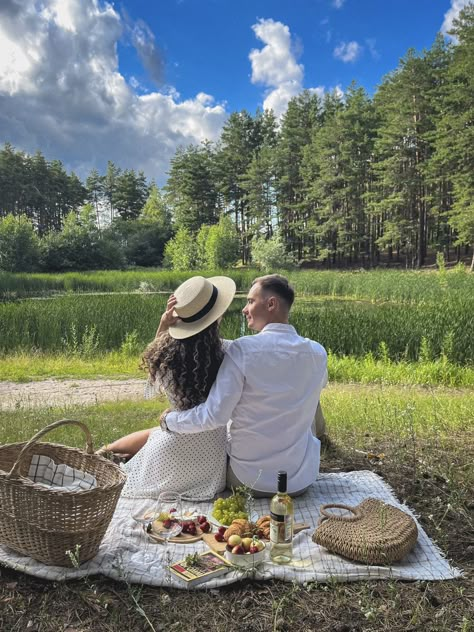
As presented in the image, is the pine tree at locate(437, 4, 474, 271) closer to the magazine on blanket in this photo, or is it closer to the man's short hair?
the man's short hair

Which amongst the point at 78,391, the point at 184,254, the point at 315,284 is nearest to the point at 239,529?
the point at 78,391

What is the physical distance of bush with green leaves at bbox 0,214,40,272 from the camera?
31.3m

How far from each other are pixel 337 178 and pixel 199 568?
3731 cm

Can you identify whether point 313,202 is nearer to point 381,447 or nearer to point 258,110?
point 258,110

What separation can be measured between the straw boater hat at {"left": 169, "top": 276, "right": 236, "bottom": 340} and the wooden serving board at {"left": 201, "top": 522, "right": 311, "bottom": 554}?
2.98ft

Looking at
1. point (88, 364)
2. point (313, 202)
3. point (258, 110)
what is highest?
point (258, 110)

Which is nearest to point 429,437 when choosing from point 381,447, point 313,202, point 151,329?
point 381,447

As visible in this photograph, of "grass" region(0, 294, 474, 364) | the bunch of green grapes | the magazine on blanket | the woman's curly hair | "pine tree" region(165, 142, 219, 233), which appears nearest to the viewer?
the magazine on blanket

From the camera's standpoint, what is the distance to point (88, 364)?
8727 millimetres

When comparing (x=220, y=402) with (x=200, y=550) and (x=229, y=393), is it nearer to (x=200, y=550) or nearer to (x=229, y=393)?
(x=229, y=393)

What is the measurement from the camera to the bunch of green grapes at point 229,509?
2.70 metres

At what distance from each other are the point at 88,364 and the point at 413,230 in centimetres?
2893

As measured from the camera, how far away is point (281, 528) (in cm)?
236

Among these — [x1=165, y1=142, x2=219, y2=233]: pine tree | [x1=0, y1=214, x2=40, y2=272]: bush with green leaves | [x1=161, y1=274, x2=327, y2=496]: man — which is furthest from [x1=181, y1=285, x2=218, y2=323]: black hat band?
[x1=165, y1=142, x2=219, y2=233]: pine tree
